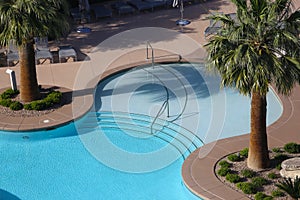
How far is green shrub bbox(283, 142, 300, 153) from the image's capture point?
1741cm

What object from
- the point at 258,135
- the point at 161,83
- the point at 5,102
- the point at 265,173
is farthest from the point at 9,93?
the point at 265,173

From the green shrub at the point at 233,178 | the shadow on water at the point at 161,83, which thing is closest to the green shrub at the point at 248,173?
the green shrub at the point at 233,178

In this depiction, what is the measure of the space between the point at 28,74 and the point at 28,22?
233 centimetres

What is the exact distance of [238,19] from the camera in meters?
15.5

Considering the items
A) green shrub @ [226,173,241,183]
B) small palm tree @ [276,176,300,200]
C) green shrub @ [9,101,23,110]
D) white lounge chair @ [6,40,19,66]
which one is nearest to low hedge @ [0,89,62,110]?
green shrub @ [9,101,23,110]

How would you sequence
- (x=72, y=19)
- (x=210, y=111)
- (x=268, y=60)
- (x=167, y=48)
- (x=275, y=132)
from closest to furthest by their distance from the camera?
(x=268, y=60) < (x=275, y=132) < (x=210, y=111) < (x=167, y=48) < (x=72, y=19)

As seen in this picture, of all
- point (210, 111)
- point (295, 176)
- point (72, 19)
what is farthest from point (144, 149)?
point (72, 19)

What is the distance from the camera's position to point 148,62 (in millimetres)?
24922

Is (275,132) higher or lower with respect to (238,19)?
lower

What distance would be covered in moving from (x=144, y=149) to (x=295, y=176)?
18.1 ft

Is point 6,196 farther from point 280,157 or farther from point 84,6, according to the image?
point 84,6

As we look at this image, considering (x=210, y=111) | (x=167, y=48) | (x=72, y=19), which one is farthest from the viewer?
(x=72, y=19)

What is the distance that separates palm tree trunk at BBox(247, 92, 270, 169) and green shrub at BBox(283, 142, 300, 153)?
3.60 ft

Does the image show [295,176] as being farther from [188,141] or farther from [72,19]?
[72,19]
